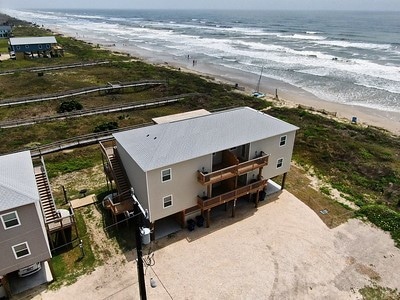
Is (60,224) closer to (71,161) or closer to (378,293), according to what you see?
(71,161)

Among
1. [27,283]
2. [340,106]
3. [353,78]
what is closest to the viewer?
[27,283]

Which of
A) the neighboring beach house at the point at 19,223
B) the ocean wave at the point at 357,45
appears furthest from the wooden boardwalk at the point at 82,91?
the ocean wave at the point at 357,45

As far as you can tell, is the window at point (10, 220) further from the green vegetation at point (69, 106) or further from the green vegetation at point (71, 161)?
the green vegetation at point (69, 106)

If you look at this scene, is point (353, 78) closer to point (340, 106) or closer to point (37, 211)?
point (340, 106)

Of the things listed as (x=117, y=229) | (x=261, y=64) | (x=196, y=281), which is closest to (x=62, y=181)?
(x=117, y=229)

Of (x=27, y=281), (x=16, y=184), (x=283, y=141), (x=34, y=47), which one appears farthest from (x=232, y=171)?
(x=34, y=47)

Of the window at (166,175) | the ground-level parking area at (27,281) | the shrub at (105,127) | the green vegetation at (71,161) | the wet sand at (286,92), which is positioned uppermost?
the window at (166,175)

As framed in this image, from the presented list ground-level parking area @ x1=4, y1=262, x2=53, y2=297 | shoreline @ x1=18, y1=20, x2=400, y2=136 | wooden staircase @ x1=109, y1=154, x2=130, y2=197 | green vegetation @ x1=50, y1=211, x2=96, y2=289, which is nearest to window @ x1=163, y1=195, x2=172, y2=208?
wooden staircase @ x1=109, y1=154, x2=130, y2=197

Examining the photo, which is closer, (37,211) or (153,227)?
(37,211)
